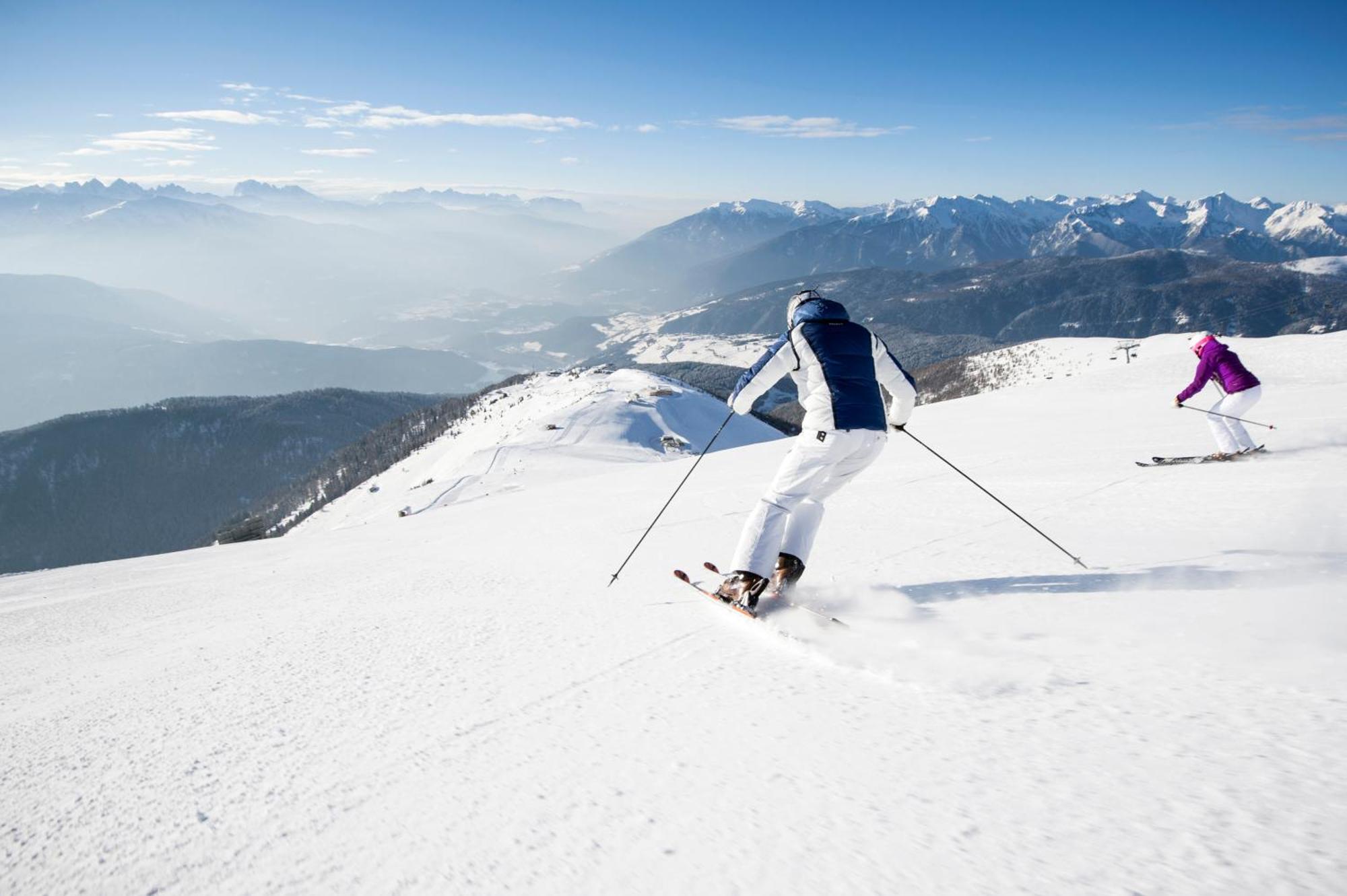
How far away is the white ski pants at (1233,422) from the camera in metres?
9.55

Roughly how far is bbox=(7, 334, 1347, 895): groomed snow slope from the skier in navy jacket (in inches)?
17.8

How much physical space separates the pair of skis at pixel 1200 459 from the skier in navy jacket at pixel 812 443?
640 cm

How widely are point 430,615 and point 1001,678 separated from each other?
4.46 meters

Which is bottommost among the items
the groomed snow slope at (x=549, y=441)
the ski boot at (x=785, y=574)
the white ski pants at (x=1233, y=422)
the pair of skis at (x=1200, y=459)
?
the groomed snow slope at (x=549, y=441)

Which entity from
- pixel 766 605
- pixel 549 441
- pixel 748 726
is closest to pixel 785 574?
pixel 766 605

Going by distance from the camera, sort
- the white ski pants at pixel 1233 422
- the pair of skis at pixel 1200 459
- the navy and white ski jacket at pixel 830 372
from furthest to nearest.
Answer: the white ski pants at pixel 1233 422
the pair of skis at pixel 1200 459
the navy and white ski jacket at pixel 830 372

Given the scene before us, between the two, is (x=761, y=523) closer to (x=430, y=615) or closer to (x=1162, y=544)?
(x=430, y=615)

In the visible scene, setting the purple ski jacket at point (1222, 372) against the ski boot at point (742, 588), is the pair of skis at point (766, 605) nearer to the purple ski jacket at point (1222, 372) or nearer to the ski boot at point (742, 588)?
the ski boot at point (742, 588)

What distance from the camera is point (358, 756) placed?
3018 millimetres

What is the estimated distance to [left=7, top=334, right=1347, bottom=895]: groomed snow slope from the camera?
2.08 meters

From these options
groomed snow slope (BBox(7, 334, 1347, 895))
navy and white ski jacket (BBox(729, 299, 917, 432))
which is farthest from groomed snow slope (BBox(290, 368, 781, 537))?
navy and white ski jacket (BBox(729, 299, 917, 432))

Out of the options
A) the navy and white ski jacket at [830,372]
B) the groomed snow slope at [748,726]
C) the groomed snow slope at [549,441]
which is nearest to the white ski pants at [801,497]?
the navy and white ski jacket at [830,372]

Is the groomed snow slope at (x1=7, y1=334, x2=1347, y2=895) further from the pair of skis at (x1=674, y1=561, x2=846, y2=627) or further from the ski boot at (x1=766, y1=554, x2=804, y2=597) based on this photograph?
the ski boot at (x1=766, y1=554, x2=804, y2=597)

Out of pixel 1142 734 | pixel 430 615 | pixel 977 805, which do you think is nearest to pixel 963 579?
pixel 1142 734
